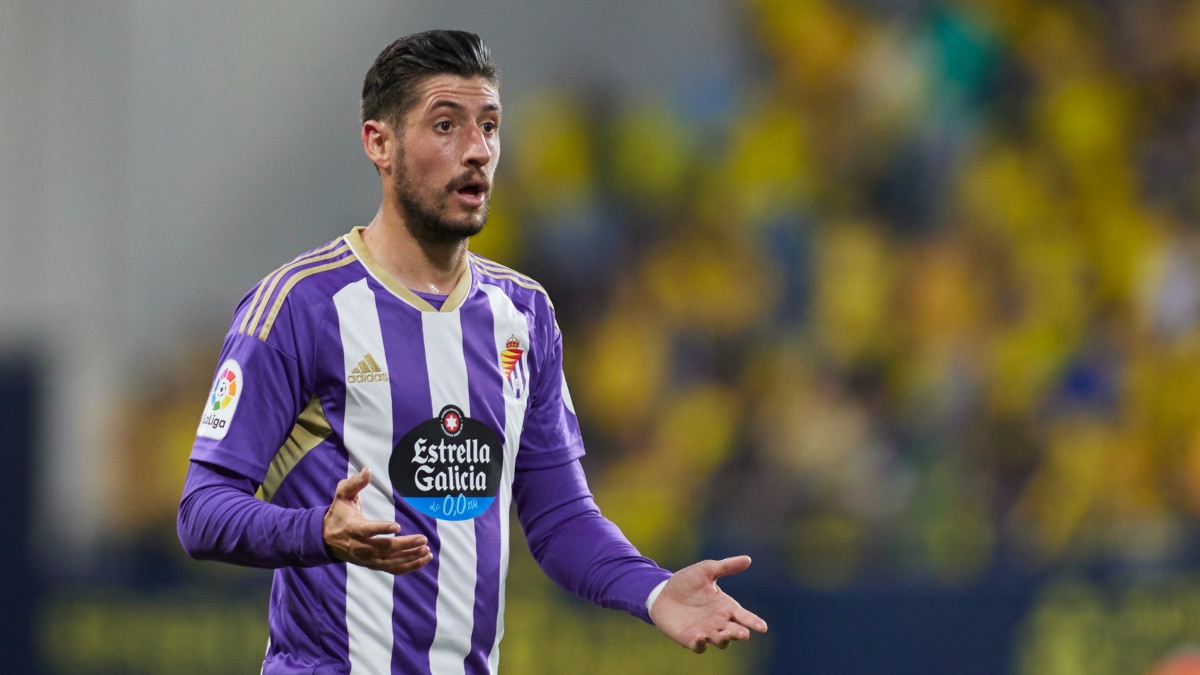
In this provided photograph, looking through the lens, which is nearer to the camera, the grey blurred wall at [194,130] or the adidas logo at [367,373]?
the adidas logo at [367,373]

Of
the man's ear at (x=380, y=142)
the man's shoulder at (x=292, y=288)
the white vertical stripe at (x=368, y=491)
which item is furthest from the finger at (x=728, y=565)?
the man's ear at (x=380, y=142)

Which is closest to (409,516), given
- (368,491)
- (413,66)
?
(368,491)

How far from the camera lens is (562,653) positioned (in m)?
6.43

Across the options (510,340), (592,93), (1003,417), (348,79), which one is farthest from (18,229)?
(510,340)

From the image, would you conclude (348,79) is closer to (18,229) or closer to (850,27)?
(18,229)

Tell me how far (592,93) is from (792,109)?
1206 millimetres

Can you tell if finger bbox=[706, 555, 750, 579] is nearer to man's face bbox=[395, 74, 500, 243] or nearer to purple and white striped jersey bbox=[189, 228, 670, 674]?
purple and white striped jersey bbox=[189, 228, 670, 674]

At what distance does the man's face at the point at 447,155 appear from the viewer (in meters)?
3.23

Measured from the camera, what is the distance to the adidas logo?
3.16 metres

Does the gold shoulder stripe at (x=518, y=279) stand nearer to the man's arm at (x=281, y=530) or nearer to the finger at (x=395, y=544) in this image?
the man's arm at (x=281, y=530)

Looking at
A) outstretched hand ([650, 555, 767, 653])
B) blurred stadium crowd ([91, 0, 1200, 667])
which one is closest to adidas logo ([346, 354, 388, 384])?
outstretched hand ([650, 555, 767, 653])

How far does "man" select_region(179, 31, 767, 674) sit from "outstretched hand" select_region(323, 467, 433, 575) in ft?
1.17

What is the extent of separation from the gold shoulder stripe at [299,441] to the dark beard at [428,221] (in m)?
0.40

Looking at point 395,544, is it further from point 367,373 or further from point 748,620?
point 748,620
